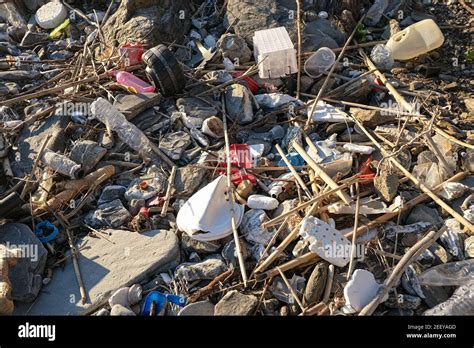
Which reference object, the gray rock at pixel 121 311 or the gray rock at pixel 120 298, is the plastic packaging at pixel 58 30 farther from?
the gray rock at pixel 121 311

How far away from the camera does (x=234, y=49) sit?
17.9 ft

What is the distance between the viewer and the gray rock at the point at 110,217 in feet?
13.9

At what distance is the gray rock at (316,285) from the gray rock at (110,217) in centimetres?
148

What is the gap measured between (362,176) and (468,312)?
1.24 meters

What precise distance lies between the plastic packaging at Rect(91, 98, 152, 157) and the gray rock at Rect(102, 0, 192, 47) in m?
1.04

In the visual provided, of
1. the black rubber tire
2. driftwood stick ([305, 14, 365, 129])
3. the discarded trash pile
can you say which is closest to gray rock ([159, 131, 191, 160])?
the discarded trash pile

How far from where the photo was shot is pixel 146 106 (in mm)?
4992

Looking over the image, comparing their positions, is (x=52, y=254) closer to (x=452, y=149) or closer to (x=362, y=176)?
(x=362, y=176)

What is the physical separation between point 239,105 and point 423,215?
184cm

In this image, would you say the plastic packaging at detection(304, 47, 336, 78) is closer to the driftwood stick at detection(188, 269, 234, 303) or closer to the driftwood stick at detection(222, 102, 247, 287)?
the driftwood stick at detection(222, 102, 247, 287)

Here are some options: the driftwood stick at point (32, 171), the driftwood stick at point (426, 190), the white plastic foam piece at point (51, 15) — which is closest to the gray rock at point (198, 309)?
the driftwood stick at point (32, 171)

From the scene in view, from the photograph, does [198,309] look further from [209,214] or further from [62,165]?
[62,165]

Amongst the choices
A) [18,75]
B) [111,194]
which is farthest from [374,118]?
[18,75]

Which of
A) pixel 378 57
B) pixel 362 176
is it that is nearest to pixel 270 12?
pixel 378 57
